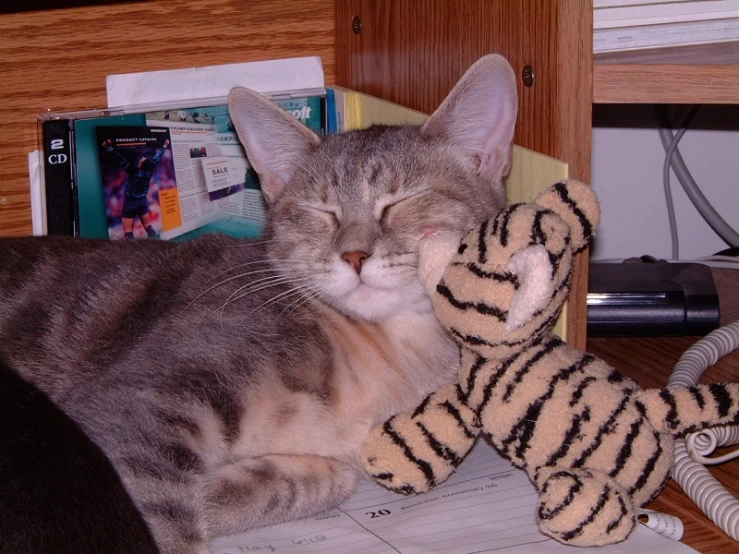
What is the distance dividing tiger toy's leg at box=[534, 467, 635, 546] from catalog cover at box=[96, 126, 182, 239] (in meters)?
1.28

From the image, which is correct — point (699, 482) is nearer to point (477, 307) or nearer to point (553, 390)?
point (553, 390)

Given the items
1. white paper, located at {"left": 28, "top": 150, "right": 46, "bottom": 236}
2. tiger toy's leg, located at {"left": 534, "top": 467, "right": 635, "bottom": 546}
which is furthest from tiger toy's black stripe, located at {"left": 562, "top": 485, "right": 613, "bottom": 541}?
white paper, located at {"left": 28, "top": 150, "right": 46, "bottom": 236}

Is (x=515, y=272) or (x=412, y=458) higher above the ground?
(x=515, y=272)

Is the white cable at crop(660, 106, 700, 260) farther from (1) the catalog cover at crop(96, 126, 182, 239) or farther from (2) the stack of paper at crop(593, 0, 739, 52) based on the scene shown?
(1) the catalog cover at crop(96, 126, 182, 239)

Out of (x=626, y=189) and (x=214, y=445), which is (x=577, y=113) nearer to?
(x=214, y=445)

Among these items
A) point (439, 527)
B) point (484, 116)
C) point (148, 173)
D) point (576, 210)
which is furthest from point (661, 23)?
point (148, 173)

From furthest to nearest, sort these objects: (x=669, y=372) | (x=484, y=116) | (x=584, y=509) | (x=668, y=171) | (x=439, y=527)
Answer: (x=668, y=171), (x=669, y=372), (x=484, y=116), (x=439, y=527), (x=584, y=509)

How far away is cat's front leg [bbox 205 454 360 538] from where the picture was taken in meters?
1.44

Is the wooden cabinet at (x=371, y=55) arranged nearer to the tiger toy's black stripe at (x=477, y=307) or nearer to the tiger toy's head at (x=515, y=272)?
→ the tiger toy's head at (x=515, y=272)

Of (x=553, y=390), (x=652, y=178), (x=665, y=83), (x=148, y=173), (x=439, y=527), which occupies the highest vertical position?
(x=665, y=83)

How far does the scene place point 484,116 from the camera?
1.62 metres

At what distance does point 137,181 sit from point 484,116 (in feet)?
3.08

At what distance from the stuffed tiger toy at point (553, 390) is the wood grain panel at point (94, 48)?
1.13m

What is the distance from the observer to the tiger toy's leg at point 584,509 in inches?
49.2
